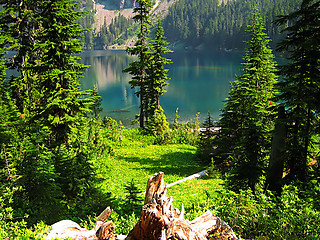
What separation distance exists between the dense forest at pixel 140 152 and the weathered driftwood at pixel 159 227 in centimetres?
34

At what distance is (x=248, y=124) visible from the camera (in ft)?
33.2

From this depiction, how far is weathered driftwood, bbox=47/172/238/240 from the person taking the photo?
4.66m

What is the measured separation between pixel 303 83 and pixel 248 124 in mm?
2515

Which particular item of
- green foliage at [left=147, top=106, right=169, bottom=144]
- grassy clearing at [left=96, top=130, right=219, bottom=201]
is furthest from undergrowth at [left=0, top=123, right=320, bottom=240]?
green foliage at [left=147, top=106, right=169, bottom=144]

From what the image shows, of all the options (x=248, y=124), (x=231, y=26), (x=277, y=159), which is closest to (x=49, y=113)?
(x=248, y=124)

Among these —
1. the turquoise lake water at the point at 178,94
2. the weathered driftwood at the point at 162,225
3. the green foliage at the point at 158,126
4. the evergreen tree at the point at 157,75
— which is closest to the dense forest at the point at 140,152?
the weathered driftwood at the point at 162,225

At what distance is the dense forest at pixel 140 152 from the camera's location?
6.20m

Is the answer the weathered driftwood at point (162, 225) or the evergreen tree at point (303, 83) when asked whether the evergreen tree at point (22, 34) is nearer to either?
the weathered driftwood at point (162, 225)

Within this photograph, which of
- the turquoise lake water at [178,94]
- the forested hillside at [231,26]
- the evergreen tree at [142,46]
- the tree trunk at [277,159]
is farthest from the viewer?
the forested hillside at [231,26]

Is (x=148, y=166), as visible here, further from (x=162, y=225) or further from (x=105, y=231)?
(x=162, y=225)

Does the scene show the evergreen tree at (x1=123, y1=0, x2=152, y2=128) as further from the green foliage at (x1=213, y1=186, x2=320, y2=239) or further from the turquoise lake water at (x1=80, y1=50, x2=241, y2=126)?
the green foliage at (x1=213, y1=186, x2=320, y2=239)

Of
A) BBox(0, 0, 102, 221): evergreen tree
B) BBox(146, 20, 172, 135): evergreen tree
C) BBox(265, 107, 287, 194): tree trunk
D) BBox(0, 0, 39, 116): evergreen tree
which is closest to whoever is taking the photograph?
BBox(0, 0, 102, 221): evergreen tree

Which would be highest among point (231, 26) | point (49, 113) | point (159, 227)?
point (231, 26)

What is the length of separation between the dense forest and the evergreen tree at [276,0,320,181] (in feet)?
0.13
